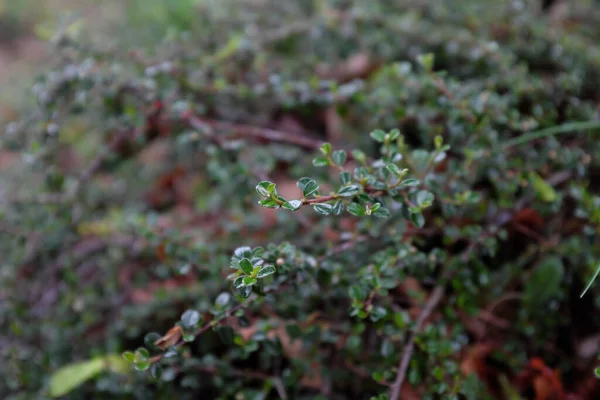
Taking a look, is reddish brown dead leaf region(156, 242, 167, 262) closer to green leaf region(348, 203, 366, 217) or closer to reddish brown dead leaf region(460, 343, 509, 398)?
green leaf region(348, 203, 366, 217)

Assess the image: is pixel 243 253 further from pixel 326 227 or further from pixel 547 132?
pixel 547 132

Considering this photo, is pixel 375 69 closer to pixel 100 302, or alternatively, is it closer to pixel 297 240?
pixel 297 240

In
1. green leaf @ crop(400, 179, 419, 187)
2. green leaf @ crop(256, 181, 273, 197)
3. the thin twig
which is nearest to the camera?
green leaf @ crop(256, 181, 273, 197)

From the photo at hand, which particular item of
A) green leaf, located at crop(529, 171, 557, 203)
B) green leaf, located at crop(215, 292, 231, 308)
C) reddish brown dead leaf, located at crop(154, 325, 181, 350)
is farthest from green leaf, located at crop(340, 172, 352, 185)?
green leaf, located at crop(529, 171, 557, 203)

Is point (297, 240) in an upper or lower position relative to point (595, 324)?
upper

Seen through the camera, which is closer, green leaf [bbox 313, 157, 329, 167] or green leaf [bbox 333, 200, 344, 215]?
green leaf [bbox 333, 200, 344, 215]

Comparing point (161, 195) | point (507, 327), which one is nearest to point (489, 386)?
point (507, 327)

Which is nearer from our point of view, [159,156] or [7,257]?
[7,257]

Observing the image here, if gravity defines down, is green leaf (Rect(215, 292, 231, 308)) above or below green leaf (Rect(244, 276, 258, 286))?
below

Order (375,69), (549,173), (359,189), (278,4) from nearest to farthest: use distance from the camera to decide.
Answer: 1. (359,189)
2. (549,173)
3. (375,69)
4. (278,4)
